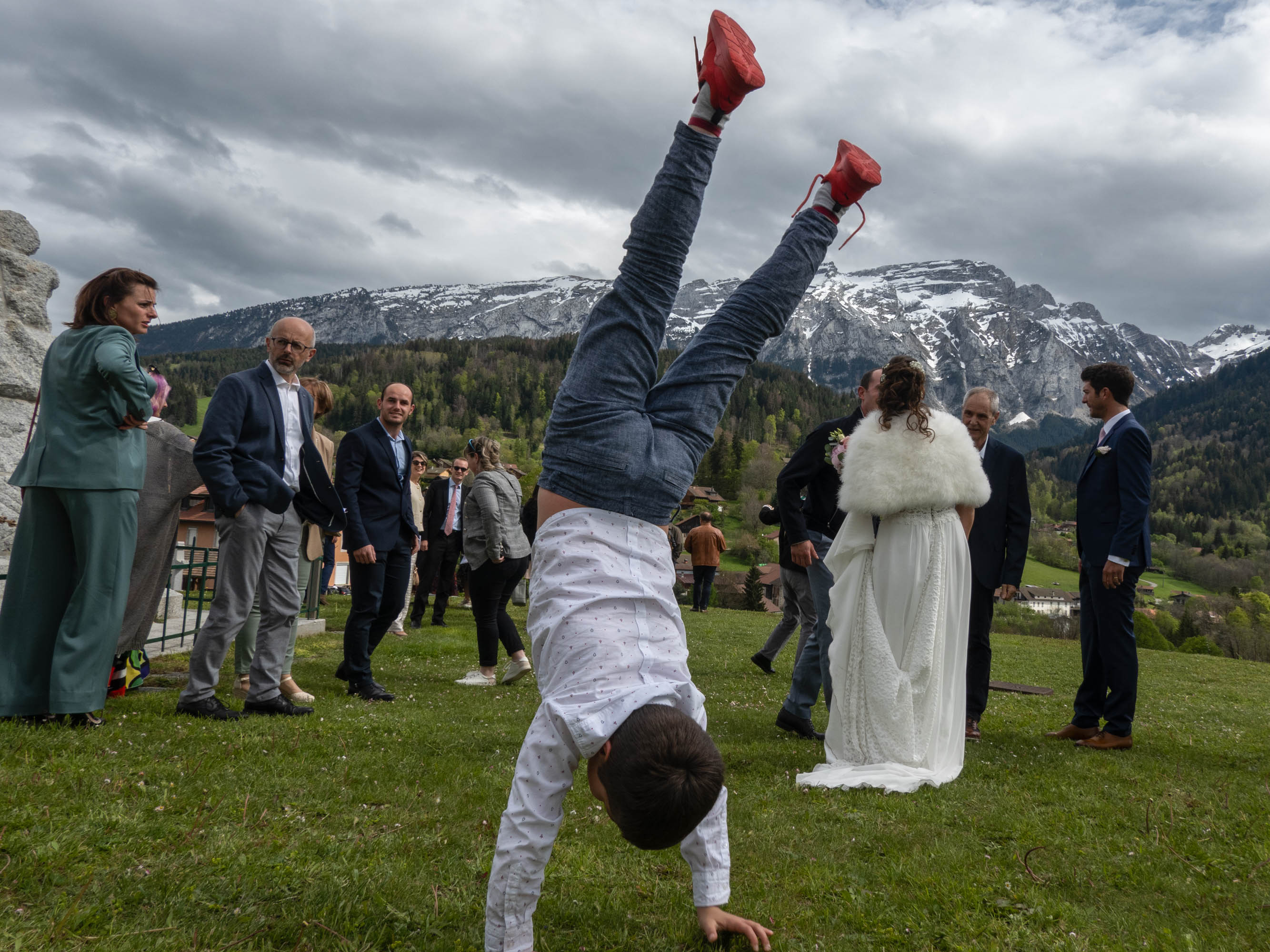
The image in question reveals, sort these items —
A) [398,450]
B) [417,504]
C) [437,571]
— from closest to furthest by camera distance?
[398,450], [417,504], [437,571]

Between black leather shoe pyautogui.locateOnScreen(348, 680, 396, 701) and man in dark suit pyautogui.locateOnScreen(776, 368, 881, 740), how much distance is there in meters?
3.53

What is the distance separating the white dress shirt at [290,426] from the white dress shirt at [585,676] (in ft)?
13.0

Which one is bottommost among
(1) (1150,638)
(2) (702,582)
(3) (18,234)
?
(1) (1150,638)

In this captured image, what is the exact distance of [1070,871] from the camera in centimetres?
336

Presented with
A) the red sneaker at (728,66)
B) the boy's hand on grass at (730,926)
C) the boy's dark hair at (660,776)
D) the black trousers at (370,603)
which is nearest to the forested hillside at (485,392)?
the black trousers at (370,603)

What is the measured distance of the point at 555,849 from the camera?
133 inches

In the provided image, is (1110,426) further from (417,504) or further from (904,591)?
(417,504)

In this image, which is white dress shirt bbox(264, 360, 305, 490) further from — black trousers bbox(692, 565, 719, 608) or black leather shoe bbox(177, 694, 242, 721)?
black trousers bbox(692, 565, 719, 608)

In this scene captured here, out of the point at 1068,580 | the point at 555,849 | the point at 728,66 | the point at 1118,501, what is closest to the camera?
the point at 728,66

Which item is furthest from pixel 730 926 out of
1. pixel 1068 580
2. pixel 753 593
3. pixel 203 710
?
pixel 1068 580

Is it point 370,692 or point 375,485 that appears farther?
point 375,485

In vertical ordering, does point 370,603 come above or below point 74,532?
below

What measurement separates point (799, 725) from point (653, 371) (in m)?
4.41

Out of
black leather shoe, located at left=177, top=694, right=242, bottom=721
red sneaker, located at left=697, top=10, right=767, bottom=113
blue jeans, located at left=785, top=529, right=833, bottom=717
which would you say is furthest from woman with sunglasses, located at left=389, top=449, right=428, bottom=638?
red sneaker, located at left=697, top=10, right=767, bottom=113
